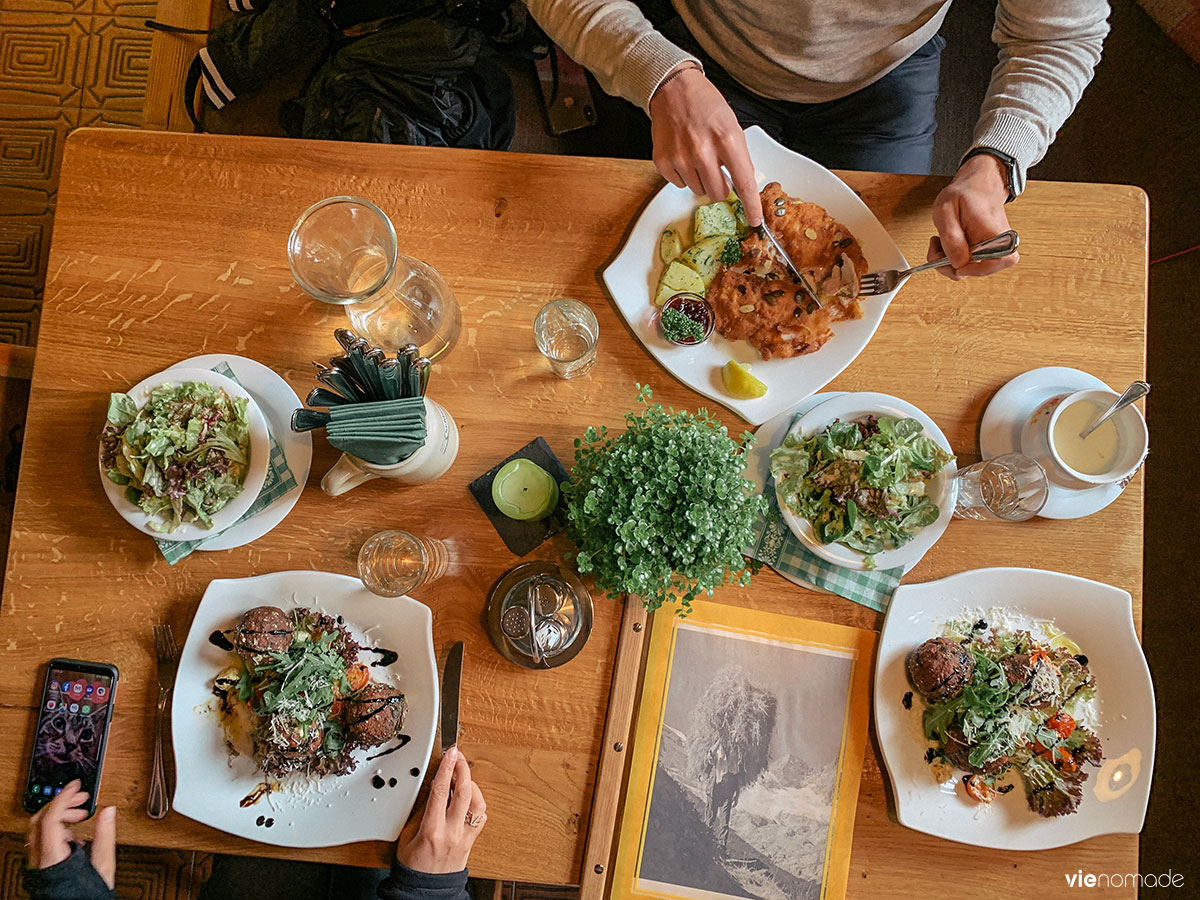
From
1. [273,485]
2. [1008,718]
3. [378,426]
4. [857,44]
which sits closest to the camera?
[378,426]

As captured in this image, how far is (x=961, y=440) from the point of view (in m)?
1.39

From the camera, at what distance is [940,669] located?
1268 millimetres

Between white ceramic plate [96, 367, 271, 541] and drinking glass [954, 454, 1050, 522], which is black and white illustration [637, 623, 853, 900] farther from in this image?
white ceramic plate [96, 367, 271, 541]

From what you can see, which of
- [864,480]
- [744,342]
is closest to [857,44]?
[744,342]

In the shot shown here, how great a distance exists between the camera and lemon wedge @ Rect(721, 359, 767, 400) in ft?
4.42

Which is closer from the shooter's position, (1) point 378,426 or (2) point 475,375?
(1) point 378,426

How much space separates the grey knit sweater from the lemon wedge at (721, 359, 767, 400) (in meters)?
0.54

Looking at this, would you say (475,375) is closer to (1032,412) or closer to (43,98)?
(1032,412)

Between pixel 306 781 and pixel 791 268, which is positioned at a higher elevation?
pixel 791 268

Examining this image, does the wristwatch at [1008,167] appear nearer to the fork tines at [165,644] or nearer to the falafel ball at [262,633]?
the falafel ball at [262,633]

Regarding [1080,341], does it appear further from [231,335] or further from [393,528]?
[231,335]

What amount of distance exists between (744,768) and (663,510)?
56 cm

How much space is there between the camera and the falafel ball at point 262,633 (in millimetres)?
1290

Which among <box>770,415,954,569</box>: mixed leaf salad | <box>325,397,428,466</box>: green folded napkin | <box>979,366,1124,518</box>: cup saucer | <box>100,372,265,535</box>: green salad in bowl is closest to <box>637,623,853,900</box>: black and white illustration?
<box>770,415,954,569</box>: mixed leaf salad
